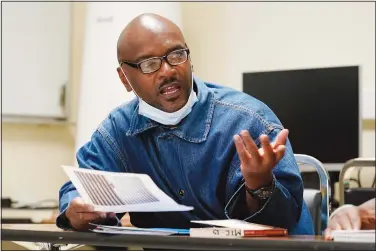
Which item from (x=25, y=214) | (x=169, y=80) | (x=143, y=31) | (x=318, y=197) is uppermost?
(x=143, y=31)

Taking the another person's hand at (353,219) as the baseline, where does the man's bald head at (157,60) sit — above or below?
above

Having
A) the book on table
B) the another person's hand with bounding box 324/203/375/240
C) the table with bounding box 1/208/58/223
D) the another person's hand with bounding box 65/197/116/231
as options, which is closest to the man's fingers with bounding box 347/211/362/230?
the another person's hand with bounding box 324/203/375/240

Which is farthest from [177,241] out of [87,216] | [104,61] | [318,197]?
[104,61]

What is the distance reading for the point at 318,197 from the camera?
1.92 meters

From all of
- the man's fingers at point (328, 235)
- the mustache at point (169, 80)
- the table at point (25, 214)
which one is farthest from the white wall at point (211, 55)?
the man's fingers at point (328, 235)

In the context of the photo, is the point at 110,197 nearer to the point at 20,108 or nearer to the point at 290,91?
the point at 290,91

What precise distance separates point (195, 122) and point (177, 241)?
1.70ft

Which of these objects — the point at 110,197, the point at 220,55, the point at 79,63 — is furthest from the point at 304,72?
the point at 110,197

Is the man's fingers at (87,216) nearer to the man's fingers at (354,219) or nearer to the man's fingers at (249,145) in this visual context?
the man's fingers at (249,145)

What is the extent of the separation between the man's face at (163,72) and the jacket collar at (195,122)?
40mm

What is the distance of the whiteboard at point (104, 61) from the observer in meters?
3.36

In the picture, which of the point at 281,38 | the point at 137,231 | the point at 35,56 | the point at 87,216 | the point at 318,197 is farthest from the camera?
the point at 35,56

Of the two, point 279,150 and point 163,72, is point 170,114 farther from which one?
point 279,150

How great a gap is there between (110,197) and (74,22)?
2.78m
